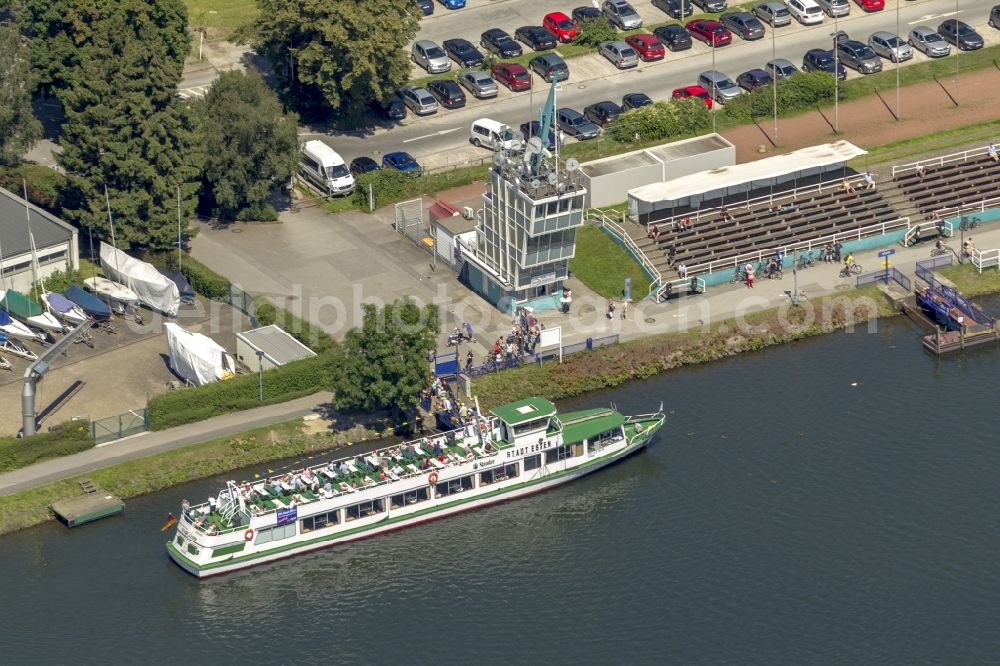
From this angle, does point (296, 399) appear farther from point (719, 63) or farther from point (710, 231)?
point (719, 63)

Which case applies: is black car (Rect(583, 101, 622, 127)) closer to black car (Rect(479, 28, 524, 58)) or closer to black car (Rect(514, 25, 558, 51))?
black car (Rect(479, 28, 524, 58))

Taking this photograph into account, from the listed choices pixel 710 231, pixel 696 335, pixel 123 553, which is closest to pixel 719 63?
pixel 710 231

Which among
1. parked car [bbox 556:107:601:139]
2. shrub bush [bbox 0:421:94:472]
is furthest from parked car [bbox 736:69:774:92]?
shrub bush [bbox 0:421:94:472]

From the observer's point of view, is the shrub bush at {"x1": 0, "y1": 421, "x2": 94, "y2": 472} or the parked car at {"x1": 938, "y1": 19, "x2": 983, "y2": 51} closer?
the shrub bush at {"x1": 0, "y1": 421, "x2": 94, "y2": 472}

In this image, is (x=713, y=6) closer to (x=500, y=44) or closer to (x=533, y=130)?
(x=500, y=44)

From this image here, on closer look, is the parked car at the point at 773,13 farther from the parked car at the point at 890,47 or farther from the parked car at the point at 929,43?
the parked car at the point at 929,43

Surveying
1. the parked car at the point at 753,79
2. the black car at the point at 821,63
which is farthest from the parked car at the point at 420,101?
the black car at the point at 821,63

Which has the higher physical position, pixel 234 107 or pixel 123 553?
pixel 234 107
